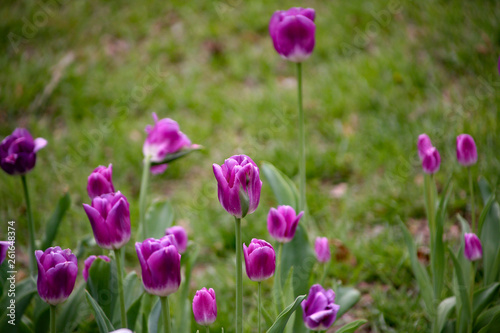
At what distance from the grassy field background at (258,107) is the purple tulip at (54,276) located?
2.37ft

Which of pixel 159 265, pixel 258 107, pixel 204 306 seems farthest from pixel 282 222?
pixel 258 107

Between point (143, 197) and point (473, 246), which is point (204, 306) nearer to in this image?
point (143, 197)

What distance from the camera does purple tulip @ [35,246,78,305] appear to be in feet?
3.12

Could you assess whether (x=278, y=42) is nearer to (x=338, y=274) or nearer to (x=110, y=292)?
(x=110, y=292)

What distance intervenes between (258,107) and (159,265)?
2.03m

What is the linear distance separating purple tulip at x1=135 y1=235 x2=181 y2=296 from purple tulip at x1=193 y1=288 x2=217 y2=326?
14cm

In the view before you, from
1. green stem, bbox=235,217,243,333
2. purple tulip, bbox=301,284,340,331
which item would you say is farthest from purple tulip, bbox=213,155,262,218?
purple tulip, bbox=301,284,340,331

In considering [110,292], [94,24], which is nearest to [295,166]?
[110,292]

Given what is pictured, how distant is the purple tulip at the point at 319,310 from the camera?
3.37 ft

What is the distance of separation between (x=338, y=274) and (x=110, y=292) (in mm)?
937

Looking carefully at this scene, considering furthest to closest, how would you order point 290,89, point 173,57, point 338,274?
point 173,57 < point 290,89 < point 338,274

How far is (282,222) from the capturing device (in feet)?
3.78

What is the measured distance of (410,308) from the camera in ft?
5.22

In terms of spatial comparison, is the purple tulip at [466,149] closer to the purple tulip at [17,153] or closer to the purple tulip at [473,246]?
the purple tulip at [473,246]
